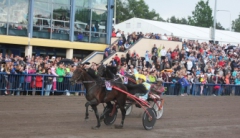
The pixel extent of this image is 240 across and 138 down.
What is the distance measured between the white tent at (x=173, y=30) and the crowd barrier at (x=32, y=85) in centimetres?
2671

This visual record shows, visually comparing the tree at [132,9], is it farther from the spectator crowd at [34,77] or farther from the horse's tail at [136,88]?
the horse's tail at [136,88]

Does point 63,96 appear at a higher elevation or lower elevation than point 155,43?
lower

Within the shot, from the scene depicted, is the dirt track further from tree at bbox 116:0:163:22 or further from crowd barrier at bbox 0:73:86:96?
tree at bbox 116:0:163:22

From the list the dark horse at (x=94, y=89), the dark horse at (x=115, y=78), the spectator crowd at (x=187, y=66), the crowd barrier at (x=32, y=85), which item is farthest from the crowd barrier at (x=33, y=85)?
the dark horse at (x=94, y=89)

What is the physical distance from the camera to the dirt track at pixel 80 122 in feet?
34.9

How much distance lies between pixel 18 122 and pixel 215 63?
22.9 meters

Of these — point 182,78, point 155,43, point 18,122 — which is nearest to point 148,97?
point 18,122

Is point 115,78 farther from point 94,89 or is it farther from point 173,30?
point 173,30

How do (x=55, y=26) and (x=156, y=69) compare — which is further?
(x=55, y=26)

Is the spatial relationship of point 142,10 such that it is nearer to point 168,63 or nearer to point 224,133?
point 168,63

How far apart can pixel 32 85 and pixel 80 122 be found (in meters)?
6.75

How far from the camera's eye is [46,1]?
28062mm

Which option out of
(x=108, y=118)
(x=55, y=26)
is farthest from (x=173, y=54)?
(x=108, y=118)

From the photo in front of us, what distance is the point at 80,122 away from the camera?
12.4m
